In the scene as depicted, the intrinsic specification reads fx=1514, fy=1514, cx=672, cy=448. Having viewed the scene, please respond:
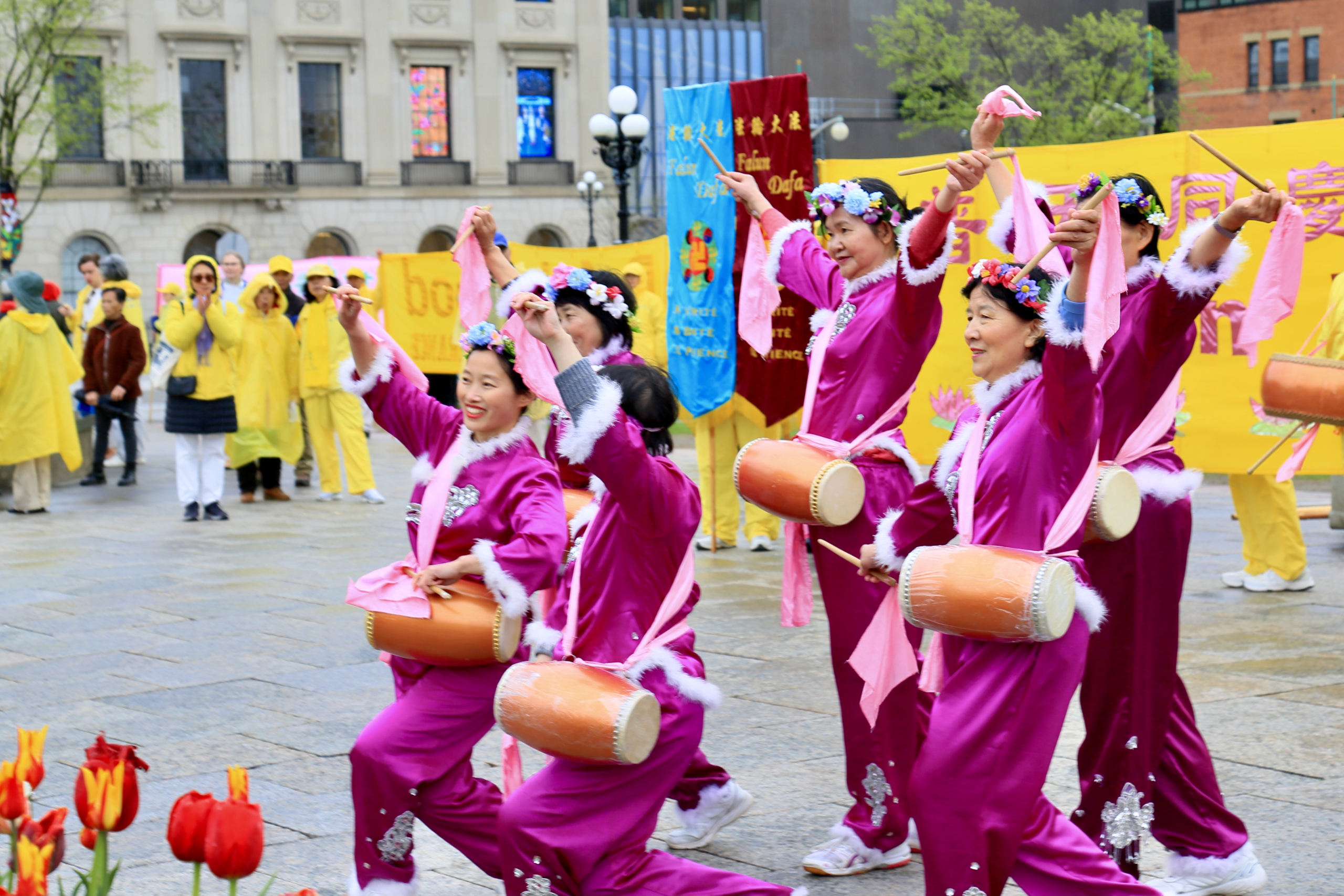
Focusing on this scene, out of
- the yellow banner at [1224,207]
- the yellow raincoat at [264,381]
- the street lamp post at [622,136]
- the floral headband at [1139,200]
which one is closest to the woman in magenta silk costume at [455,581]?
the floral headband at [1139,200]

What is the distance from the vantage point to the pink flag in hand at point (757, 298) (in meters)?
4.83

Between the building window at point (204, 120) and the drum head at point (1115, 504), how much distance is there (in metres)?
39.5

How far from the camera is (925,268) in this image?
12.7 feet

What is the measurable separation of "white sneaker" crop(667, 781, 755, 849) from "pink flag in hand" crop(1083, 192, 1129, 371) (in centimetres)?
178

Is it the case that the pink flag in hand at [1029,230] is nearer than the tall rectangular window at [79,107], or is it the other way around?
the pink flag in hand at [1029,230]

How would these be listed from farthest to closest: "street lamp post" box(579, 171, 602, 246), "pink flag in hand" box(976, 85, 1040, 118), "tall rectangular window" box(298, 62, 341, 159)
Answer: "tall rectangular window" box(298, 62, 341, 159), "street lamp post" box(579, 171, 602, 246), "pink flag in hand" box(976, 85, 1040, 118)

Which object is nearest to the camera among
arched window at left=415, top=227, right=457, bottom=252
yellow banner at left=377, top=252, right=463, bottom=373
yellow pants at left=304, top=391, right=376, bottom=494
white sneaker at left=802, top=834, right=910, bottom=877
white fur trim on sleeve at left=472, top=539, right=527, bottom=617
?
white fur trim on sleeve at left=472, top=539, right=527, bottom=617

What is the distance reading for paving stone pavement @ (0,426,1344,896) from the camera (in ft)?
13.5

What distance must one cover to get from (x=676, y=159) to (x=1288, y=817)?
5786 millimetres

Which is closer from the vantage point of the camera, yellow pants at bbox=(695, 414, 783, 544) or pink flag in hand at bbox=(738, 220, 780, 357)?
pink flag in hand at bbox=(738, 220, 780, 357)

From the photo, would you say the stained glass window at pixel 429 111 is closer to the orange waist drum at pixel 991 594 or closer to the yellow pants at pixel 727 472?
the yellow pants at pixel 727 472

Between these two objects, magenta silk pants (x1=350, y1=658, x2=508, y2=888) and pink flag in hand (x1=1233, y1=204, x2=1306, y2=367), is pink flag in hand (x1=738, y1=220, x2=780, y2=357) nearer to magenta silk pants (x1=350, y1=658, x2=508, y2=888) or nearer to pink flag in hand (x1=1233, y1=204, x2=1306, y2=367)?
pink flag in hand (x1=1233, y1=204, x2=1306, y2=367)

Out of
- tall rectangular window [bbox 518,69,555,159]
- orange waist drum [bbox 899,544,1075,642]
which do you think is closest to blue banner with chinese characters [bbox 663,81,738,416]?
orange waist drum [bbox 899,544,1075,642]

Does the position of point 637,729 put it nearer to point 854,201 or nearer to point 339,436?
point 854,201
